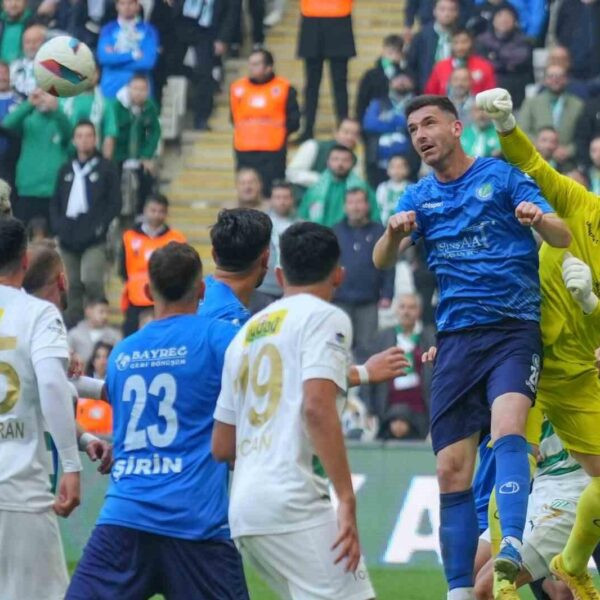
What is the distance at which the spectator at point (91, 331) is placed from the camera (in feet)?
55.2

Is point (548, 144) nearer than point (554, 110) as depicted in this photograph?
Yes

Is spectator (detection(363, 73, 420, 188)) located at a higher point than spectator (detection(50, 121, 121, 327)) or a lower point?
higher

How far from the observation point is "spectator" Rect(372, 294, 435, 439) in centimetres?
1523

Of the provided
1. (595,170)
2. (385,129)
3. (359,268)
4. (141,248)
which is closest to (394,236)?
(359,268)

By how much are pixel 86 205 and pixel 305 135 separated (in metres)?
3.08

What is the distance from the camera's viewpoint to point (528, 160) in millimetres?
9125

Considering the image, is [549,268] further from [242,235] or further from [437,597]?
[437,597]

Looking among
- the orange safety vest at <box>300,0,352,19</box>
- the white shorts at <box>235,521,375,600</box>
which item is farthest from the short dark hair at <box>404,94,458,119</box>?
the orange safety vest at <box>300,0,352,19</box>

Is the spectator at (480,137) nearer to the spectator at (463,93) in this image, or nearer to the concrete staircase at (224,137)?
the spectator at (463,93)

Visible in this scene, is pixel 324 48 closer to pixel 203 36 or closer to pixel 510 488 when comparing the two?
pixel 203 36

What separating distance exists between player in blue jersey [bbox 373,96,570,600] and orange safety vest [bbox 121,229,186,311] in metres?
8.09

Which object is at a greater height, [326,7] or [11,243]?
[326,7]

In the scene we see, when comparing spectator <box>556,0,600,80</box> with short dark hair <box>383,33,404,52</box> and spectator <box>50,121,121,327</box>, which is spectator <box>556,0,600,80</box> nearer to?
short dark hair <box>383,33,404,52</box>

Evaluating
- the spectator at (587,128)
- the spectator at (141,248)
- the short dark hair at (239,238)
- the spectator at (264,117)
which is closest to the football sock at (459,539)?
the short dark hair at (239,238)
